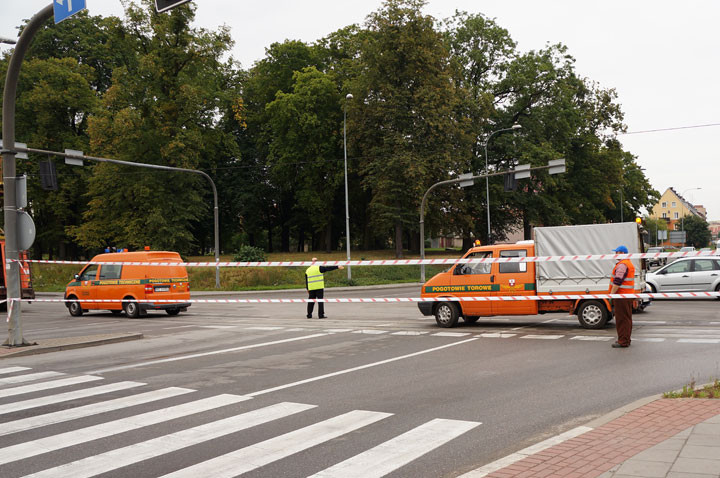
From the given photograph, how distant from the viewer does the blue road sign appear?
9.09 meters

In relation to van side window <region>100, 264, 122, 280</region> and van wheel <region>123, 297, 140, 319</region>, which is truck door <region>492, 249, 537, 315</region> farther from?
van side window <region>100, 264, 122, 280</region>

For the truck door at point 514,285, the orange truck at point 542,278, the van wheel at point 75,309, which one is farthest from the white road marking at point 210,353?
the van wheel at point 75,309

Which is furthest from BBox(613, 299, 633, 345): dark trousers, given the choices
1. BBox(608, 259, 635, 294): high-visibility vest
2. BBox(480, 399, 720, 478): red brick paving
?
BBox(480, 399, 720, 478): red brick paving

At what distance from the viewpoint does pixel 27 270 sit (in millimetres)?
25250

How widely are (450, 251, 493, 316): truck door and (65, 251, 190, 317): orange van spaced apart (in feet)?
32.2

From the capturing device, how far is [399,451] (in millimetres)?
5375

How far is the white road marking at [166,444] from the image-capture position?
16.5 ft

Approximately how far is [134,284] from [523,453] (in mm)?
17276

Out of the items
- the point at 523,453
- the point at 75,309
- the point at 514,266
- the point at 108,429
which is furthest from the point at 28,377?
the point at 75,309

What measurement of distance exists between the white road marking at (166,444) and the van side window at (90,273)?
1597cm

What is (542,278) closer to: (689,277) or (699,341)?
(699,341)

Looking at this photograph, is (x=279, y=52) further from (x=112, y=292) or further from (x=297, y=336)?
(x=297, y=336)

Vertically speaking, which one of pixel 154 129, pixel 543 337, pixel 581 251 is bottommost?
pixel 543 337

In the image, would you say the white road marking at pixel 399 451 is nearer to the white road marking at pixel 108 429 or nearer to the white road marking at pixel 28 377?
the white road marking at pixel 108 429
